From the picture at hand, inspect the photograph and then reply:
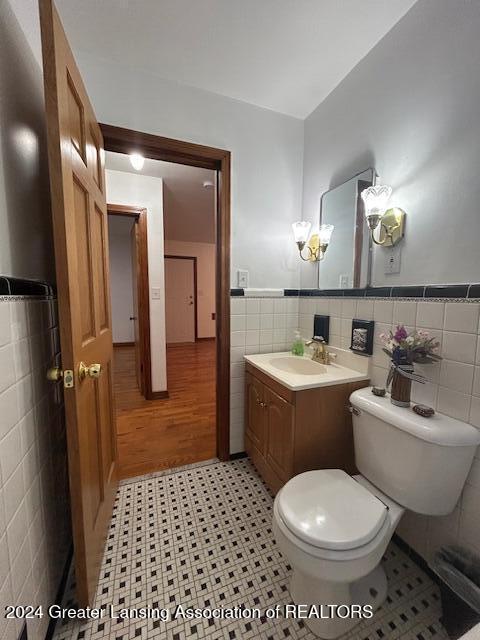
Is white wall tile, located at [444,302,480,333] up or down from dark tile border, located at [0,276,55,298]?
down

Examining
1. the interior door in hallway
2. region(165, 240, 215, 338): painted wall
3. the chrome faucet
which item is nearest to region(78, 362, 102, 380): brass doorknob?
the chrome faucet

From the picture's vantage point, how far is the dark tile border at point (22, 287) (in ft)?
2.22

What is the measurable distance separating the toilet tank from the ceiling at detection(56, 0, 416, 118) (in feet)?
5.60

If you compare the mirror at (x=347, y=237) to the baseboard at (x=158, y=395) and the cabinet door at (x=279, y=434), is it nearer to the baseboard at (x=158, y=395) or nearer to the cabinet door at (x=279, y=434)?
the cabinet door at (x=279, y=434)

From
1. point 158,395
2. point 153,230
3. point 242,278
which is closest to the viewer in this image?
point 242,278

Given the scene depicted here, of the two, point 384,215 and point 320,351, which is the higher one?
A: point 384,215

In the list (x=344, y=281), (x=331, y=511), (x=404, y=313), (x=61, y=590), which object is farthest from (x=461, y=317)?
(x=61, y=590)

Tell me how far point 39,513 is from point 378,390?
4.54 feet

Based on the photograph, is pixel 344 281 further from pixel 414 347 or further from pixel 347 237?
pixel 414 347

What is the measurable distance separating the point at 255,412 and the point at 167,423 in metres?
1.07

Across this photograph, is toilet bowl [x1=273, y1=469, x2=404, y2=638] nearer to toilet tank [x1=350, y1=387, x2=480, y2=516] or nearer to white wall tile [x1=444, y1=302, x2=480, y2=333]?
toilet tank [x1=350, y1=387, x2=480, y2=516]

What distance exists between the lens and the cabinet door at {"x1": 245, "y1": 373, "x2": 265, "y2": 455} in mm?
1567

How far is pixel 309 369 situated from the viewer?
164 centimetres

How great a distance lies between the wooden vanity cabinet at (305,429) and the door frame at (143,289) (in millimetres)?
1650
